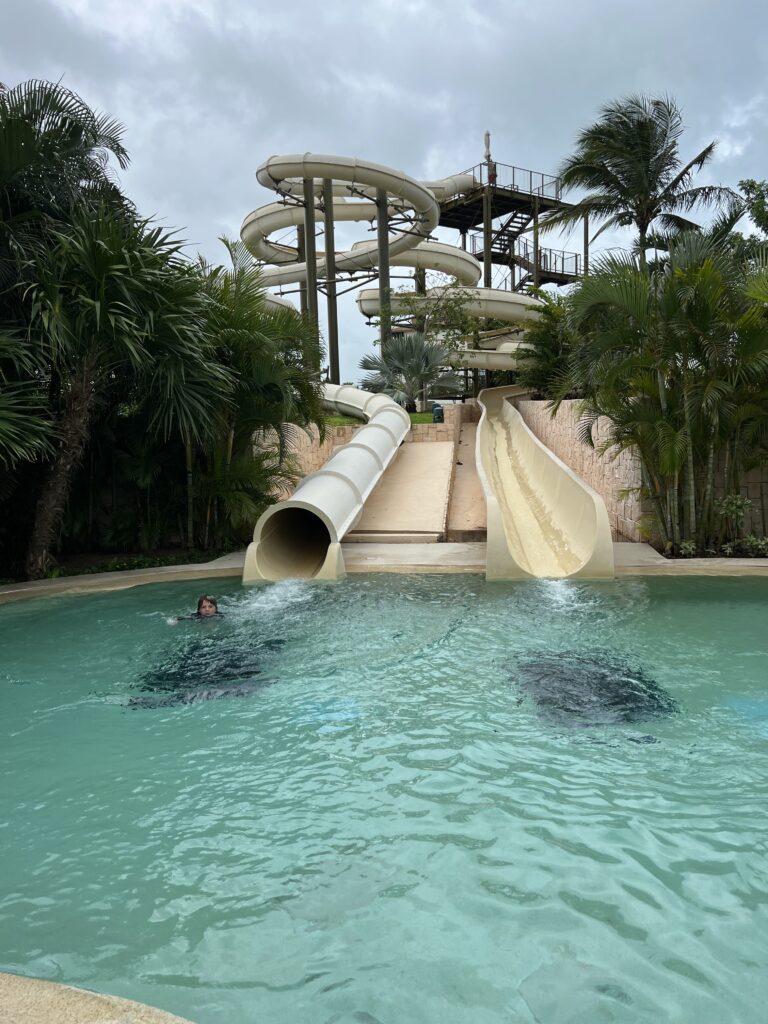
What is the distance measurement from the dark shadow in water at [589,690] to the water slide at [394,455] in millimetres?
2989

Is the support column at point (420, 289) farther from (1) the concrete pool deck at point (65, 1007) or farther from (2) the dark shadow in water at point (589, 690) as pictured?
(1) the concrete pool deck at point (65, 1007)

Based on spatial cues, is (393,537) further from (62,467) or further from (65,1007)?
(65,1007)

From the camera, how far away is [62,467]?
29.6ft

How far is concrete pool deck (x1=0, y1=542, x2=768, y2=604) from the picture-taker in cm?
847

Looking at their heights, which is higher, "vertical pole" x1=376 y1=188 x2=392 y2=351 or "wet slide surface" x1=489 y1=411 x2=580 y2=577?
"vertical pole" x1=376 y1=188 x2=392 y2=351

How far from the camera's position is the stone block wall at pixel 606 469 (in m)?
10.5

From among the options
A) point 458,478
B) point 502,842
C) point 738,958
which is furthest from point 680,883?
point 458,478

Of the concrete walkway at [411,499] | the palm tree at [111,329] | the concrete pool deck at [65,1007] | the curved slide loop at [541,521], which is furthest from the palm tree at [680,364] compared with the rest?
the concrete pool deck at [65,1007]

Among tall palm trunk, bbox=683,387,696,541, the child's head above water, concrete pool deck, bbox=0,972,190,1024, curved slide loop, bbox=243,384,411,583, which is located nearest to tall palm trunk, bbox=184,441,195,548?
curved slide loop, bbox=243,384,411,583

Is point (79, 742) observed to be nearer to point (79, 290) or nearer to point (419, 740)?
point (419, 740)

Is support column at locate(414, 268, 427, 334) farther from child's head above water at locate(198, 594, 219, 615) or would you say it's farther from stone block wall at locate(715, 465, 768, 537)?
child's head above water at locate(198, 594, 219, 615)

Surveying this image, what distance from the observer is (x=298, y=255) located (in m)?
29.4

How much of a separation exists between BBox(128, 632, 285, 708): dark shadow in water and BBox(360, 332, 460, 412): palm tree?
17.5m

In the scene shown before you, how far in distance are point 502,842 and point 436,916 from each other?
56cm
